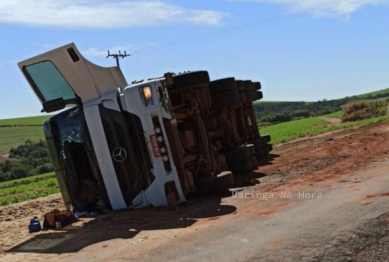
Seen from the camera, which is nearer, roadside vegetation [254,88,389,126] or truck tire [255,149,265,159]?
truck tire [255,149,265,159]

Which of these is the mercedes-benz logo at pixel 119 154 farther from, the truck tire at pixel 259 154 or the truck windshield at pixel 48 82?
the truck tire at pixel 259 154

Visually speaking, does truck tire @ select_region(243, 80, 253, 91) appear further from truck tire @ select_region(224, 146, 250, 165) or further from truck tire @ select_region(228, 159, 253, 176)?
truck tire @ select_region(228, 159, 253, 176)

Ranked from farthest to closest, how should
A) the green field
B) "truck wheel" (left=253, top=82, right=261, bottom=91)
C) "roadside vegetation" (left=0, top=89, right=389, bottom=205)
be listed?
1. the green field
2. "roadside vegetation" (left=0, top=89, right=389, bottom=205)
3. "truck wheel" (left=253, top=82, right=261, bottom=91)

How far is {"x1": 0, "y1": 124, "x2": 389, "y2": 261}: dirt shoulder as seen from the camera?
4.94 metres

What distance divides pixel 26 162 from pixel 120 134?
170 feet

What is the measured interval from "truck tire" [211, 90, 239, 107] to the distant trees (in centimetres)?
3936

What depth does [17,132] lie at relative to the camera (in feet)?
255

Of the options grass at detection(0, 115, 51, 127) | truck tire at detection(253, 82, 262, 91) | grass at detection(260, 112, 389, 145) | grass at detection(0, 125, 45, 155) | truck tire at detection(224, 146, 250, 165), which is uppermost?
grass at detection(0, 115, 51, 127)

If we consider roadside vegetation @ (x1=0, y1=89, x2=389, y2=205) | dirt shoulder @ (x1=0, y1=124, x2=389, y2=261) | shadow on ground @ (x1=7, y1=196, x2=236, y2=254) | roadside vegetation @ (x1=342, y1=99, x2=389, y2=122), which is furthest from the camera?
roadside vegetation @ (x1=342, y1=99, x2=389, y2=122)

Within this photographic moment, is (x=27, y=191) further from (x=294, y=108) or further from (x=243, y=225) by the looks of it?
(x=294, y=108)

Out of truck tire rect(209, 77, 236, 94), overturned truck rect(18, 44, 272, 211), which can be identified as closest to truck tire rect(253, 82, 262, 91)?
truck tire rect(209, 77, 236, 94)

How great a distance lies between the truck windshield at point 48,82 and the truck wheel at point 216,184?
104 inches

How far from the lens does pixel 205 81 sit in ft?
30.3

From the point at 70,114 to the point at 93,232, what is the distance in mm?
2571
